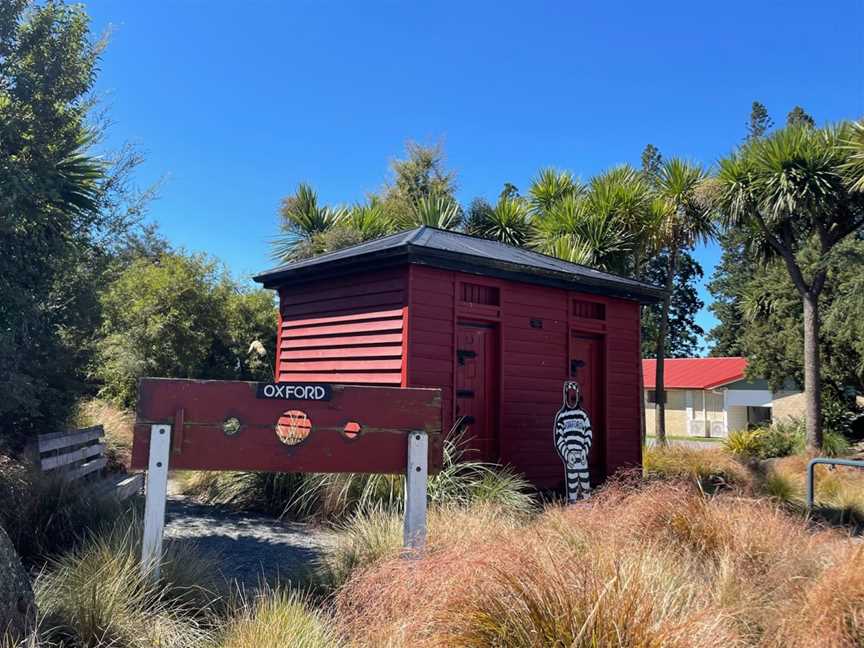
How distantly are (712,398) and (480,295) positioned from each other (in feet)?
113

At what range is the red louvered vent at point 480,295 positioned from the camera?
9.44 metres

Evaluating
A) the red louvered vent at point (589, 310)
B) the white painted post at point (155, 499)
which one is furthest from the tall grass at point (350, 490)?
the red louvered vent at point (589, 310)

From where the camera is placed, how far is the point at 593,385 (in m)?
11.0

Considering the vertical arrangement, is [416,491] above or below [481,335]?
below

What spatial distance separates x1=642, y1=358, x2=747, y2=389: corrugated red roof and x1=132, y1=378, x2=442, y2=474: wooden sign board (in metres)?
34.4

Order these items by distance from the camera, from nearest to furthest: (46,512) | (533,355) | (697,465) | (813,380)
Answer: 1. (46,512)
2. (533,355)
3. (697,465)
4. (813,380)

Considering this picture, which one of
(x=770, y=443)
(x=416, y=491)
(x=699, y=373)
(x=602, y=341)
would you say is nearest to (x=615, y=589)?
(x=416, y=491)

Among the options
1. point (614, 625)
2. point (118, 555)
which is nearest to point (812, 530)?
point (614, 625)

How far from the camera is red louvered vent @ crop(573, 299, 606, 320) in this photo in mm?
10789

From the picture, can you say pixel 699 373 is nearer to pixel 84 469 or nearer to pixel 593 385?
pixel 593 385

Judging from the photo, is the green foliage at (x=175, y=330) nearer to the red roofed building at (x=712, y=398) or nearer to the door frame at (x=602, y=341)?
the door frame at (x=602, y=341)

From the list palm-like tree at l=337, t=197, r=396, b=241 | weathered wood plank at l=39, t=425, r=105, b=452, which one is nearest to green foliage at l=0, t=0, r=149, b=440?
weathered wood plank at l=39, t=425, r=105, b=452

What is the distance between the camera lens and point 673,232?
57.3ft

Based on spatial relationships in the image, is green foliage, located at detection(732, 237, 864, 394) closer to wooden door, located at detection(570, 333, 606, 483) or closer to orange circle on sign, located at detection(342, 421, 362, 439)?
wooden door, located at detection(570, 333, 606, 483)
